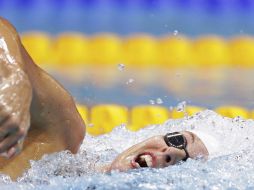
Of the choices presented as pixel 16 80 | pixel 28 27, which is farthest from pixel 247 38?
pixel 16 80

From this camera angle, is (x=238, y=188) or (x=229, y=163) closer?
(x=238, y=188)

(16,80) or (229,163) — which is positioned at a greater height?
(16,80)

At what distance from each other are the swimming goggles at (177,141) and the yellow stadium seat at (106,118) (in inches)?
Result: 49.8

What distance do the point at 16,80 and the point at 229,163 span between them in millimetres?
556

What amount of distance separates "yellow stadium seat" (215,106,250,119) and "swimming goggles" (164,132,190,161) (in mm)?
1208

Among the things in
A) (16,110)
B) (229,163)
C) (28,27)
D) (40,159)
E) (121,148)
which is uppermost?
(16,110)

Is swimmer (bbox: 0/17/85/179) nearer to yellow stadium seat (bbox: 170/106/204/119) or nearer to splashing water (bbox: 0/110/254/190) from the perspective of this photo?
splashing water (bbox: 0/110/254/190)

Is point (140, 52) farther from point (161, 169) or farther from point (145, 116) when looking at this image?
point (161, 169)

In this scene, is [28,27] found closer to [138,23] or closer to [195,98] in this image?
[138,23]

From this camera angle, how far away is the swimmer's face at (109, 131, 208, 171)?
5.56 ft

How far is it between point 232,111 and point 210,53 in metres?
1.12

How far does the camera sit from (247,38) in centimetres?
421

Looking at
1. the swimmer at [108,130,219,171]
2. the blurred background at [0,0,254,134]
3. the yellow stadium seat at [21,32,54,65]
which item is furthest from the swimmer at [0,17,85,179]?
the yellow stadium seat at [21,32,54,65]

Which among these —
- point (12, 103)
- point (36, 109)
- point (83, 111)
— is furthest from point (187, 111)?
point (12, 103)
